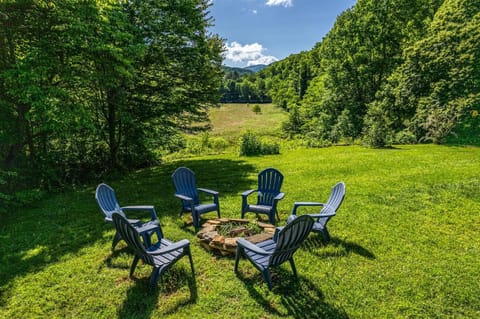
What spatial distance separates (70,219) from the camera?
5.59 m

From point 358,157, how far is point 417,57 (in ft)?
31.4

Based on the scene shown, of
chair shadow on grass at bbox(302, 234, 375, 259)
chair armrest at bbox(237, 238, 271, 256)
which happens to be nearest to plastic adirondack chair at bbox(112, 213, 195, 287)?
chair armrest at bbox(237, 238, 271, 256)

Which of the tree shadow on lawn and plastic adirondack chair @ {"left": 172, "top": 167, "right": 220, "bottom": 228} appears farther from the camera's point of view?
plastic adirondack chair @ {"left": 172, "top": 167, "right": 220, "bottom": 228}

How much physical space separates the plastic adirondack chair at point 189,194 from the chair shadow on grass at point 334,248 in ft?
6.51

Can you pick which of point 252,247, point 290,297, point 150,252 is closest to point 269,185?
point 252,247

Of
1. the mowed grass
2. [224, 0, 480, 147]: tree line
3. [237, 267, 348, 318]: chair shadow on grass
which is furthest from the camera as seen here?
the mowed grass

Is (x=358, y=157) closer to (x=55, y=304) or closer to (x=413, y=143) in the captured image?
(x=413, y=143)

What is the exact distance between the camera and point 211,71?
10.4 metres

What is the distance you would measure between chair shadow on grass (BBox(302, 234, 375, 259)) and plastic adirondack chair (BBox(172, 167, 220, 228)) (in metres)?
1.98

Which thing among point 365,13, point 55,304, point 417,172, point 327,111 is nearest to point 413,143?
point 417,172

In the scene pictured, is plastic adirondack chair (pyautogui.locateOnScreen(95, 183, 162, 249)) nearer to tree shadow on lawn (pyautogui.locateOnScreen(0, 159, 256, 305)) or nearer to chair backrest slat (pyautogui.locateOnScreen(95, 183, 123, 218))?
chair backrest slat (pyautogui.locateOnScreen(95, 183, 123, 218))

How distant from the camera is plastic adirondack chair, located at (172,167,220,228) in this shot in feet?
15.8

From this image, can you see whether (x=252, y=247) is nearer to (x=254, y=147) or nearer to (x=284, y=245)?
(x=284, y=245)

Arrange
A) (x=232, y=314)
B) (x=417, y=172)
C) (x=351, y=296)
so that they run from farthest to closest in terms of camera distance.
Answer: (x=417, y=172)
(x=351, y=296)
(x=232, y=314)
